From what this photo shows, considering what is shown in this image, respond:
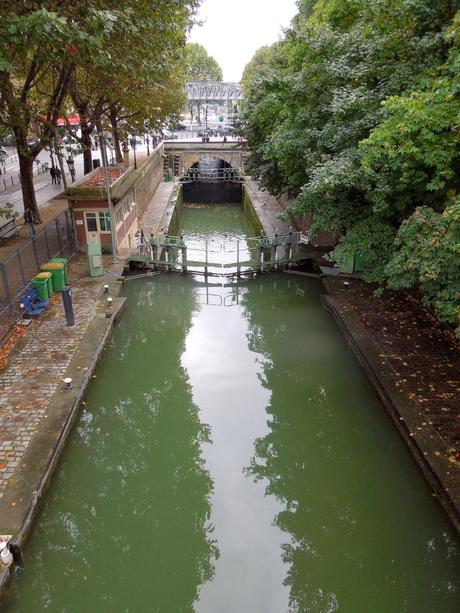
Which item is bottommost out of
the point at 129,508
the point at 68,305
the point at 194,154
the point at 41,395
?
the point at 129,508

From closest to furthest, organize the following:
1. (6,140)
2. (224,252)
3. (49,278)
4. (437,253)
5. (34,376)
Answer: (437,253) < (34,376) < (49,278) < (224,252) < (6,140)

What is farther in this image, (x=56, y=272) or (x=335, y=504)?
(x=56, y=272)

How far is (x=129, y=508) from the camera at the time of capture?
789cm

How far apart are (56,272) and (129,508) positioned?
8.55 meters

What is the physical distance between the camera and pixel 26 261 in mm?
15648

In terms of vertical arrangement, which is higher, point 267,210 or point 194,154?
point 194,154

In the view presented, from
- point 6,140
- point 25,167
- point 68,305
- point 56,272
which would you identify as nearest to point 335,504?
point 68,305

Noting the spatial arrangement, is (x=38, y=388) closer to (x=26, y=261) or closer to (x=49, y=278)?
(x=49, y=278)

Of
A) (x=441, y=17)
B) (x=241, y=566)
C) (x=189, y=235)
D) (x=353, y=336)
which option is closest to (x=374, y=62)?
(x=441, y=17)

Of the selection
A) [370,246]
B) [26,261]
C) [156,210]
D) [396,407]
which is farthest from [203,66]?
[396,407]

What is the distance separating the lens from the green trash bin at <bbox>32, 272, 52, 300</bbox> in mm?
13430

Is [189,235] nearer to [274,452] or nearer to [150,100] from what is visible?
[150,100]

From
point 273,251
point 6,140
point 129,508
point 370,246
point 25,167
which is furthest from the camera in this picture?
point 6,140

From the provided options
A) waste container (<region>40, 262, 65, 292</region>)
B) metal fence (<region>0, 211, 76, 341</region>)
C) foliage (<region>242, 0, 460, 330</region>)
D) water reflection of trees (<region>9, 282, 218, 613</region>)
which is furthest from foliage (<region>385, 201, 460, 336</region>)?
waste container (<region>40, 262, 65, 292</region>)
